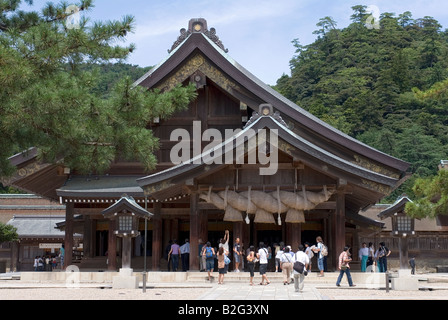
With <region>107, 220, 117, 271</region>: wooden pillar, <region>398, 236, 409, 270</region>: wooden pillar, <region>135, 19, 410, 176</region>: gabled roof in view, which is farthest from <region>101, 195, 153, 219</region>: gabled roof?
<region>398, 236, 409, 270</region>: wooden pillar

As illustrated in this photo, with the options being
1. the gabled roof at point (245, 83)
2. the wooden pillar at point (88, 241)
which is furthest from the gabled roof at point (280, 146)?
the wooden pillar at point (88, 241)

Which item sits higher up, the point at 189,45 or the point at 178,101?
the point at 189,45

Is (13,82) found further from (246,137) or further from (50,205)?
(50,205)

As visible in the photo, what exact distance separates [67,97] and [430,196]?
941 cm

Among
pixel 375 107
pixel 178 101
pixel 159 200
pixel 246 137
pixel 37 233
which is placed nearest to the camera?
pixel 178 101

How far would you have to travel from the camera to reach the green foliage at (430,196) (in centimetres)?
1600

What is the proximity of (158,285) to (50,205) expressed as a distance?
30.7 m

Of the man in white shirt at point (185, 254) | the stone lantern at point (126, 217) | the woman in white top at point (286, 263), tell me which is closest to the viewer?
the woman in white top at point (286, 263)

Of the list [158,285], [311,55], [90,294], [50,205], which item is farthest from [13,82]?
[311,55]

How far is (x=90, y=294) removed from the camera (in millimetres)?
15703

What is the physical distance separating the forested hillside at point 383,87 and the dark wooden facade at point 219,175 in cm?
4033

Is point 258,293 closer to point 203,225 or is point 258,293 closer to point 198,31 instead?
point 203,225

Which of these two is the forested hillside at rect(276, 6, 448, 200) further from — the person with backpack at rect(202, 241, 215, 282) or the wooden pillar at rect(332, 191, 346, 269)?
the person with backpack at rect(202, 241, 215, 282)

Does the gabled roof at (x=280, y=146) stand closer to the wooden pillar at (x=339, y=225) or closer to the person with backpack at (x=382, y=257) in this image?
the wooden pillar at (x=339, y=225)
